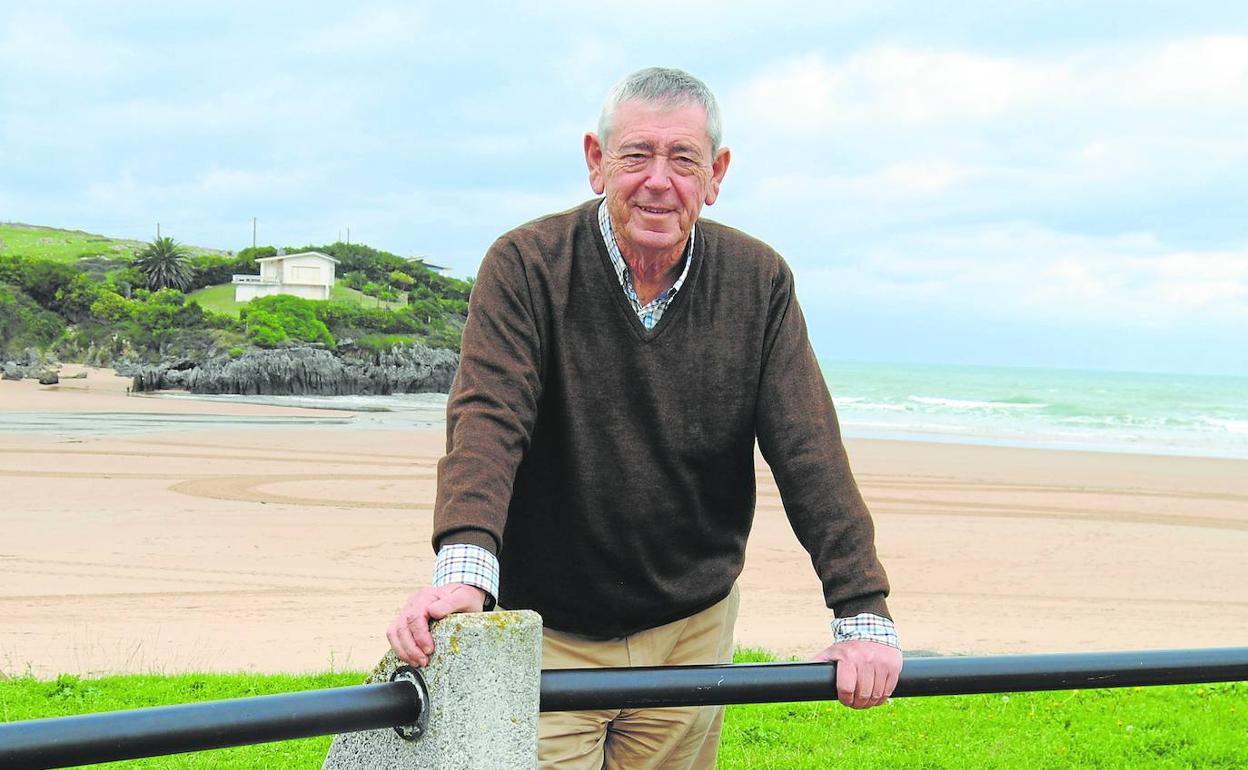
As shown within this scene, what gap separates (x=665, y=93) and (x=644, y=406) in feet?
2.27

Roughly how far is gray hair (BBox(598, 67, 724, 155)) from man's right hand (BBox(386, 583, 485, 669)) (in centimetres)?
114

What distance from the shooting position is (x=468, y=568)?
2.02 metres

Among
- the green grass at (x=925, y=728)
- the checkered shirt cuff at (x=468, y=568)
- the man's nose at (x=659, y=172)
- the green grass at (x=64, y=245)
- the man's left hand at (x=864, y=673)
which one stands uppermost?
the green grass at (x=64, y=245)

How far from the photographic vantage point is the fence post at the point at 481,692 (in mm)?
1593

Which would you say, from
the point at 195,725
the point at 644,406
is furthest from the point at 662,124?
the point at 195,725

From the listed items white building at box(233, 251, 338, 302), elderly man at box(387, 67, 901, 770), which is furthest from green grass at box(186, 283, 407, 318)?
elderly man at box(387, 67, 901, 770)

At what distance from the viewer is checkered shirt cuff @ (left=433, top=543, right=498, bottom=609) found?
6.56 feet

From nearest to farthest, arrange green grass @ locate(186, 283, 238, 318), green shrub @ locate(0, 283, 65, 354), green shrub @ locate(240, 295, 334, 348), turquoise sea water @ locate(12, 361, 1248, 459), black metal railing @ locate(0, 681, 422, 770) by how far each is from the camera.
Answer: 1. black metal railing @ locate(0, 681, 422, 770)
2. turquoise sea water @ locate(12, 361, 1248, 459)
3. green shrub @ locate(240, 295, 334, 348)
4. green shrub @ locate(0, 283, 65, 354)
5. green grass @ locate(186, 283, 238, 318)

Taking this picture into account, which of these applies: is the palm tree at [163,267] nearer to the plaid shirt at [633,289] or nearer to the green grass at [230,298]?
the green grass at [230,298]

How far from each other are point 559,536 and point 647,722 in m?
0.58

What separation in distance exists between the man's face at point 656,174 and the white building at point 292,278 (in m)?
79.4

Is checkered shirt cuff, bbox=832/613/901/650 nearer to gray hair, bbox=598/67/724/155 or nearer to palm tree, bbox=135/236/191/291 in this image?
gray hair, bbox=598/67/724/155

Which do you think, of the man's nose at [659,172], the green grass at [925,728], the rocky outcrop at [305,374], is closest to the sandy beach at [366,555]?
the green grass at [925,728]

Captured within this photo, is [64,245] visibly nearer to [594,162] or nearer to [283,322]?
[283,322]
